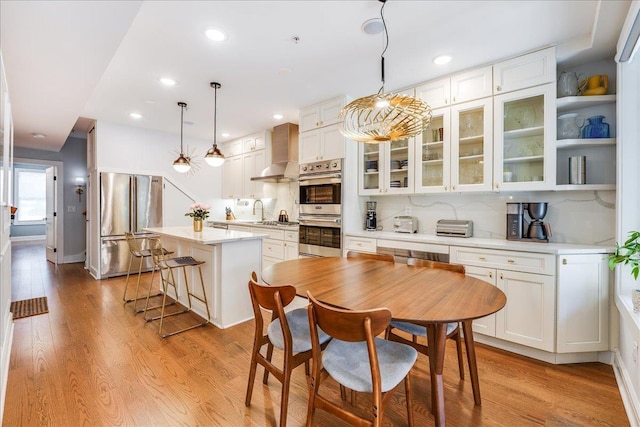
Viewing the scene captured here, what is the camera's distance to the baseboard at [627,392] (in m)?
1.67

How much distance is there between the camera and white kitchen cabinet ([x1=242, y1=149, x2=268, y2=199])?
17.3 ft

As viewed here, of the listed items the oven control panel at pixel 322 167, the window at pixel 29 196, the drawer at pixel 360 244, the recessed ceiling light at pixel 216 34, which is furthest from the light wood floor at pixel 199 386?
the window at pixel 29 196

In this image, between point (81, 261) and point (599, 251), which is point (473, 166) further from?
point (81, 261)

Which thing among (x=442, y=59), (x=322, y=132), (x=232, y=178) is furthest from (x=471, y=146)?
(x=232, y=178)

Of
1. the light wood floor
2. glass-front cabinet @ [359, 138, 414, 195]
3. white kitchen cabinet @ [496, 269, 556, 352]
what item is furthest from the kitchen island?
white kitchen cabinet @ [496, 269, 556, 352]

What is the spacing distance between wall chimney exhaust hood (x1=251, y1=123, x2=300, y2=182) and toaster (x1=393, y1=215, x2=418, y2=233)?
179cm

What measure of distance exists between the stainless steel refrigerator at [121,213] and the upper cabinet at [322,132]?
10.0ft

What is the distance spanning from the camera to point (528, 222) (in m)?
2.77

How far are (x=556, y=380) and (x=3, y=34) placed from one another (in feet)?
15.2

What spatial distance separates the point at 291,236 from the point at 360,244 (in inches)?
46.6

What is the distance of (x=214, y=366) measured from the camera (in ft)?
7.37

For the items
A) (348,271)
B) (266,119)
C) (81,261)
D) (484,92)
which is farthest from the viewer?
(81,261)

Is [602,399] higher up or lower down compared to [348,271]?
lower down

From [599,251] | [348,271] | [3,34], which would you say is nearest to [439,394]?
[348,271]
